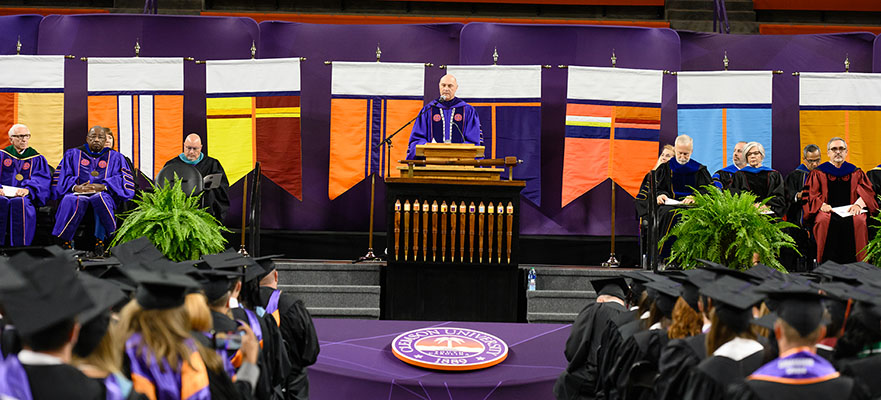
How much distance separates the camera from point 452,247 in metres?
6.44

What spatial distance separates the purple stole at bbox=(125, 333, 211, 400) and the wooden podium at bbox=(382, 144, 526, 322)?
13.4 feet

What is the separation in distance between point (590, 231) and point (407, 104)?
9.42ft

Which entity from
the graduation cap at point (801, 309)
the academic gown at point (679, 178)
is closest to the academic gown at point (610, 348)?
the graduation cap at point (801, 309)

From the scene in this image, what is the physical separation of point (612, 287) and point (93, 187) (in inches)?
225

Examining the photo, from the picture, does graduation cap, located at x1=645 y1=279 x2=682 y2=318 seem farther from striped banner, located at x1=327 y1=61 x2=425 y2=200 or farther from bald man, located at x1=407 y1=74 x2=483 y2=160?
striped banner, located at x1=327 y1=61 x2=425 y2=200

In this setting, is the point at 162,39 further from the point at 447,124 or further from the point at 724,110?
the point at 724,110

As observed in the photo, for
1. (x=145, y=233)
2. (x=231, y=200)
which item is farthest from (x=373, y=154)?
(x=145, y=233)

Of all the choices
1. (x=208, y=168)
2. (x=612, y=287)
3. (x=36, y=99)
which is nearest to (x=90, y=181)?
(x=208, y=168)

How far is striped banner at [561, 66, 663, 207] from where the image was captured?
28.9 feet

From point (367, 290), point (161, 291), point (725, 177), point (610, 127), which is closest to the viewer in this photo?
point (161, 291)

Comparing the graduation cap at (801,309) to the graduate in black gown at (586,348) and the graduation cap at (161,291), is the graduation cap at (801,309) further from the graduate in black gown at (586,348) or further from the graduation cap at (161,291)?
the graduation cap at (161,291)

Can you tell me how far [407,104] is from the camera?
8.94m

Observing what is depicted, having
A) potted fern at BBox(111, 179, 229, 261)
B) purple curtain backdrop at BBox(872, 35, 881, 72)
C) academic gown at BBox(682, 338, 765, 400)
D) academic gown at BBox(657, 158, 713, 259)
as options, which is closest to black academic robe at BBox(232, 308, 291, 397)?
potted fern at BBox(111, 179, 229, 261)

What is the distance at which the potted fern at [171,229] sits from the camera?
16.3 feet
